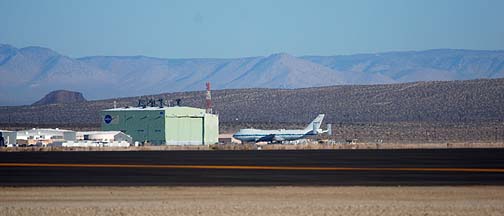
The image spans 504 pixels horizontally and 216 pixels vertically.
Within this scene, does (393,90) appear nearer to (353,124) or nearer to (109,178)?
(353,124)

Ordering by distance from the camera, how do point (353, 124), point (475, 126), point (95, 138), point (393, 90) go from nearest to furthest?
point (95, 138), point (475, 126), point (353, 124), point (393, 90)

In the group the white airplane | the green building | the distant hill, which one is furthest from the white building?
the distant hill

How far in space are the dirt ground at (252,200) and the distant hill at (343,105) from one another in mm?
118783

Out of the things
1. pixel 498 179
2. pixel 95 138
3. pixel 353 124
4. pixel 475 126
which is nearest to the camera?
pixel 498 179

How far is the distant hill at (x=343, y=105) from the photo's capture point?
6093 inches

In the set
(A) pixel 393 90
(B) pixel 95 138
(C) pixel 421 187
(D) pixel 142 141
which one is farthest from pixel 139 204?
(A) pixel 393 90

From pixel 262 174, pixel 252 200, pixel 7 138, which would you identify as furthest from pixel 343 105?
pixel 252 200

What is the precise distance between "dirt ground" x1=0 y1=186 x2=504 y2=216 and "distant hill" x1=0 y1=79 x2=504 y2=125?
390 ft

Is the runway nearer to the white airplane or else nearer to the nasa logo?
the nasa logo

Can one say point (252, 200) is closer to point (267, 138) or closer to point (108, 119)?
point (108, 119)

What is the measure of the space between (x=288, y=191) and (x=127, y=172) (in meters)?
10.3

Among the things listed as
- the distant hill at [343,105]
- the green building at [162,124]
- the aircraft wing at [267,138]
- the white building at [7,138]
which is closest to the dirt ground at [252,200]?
the white building at [7,138]

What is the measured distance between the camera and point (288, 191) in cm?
2575

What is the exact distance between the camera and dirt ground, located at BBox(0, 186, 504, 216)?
68.1ft
